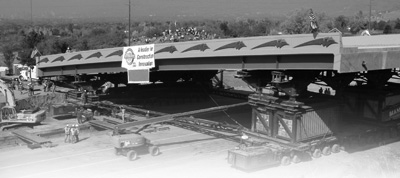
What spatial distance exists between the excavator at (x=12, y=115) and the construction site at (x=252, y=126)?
7 centimetres

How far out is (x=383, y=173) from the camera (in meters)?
22.3

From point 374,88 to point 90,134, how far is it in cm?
1972

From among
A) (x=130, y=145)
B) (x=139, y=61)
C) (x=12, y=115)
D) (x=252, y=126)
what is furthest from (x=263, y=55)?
(x=12, y=115)

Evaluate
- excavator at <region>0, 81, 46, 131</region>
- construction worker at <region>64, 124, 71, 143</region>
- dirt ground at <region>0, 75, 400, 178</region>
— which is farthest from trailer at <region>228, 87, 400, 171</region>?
excavator at <region>0, 81, 46, 131</region>

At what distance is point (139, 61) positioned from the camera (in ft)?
105

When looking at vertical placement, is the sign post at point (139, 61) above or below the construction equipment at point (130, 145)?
above

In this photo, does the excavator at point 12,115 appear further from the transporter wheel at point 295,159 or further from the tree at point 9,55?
the tree at point 9,55

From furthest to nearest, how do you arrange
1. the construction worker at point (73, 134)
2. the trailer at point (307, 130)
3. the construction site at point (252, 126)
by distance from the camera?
the construction worker at point (73, 134), the trailer at point (307, 130), the construction site at point (252, 126)

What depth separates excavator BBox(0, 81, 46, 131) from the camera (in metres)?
Answer: 32.8

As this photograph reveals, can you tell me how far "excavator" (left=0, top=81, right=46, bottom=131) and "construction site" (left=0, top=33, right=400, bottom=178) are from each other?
7 cm

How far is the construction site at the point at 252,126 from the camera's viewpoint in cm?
2264

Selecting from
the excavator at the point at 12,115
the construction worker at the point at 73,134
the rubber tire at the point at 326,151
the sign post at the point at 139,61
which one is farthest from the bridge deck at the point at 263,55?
A: the construction worker at the point at 73,134

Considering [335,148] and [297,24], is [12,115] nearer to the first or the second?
[335,148]

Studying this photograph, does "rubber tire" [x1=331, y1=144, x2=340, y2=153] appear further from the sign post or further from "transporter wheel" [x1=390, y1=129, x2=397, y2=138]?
the sign post
